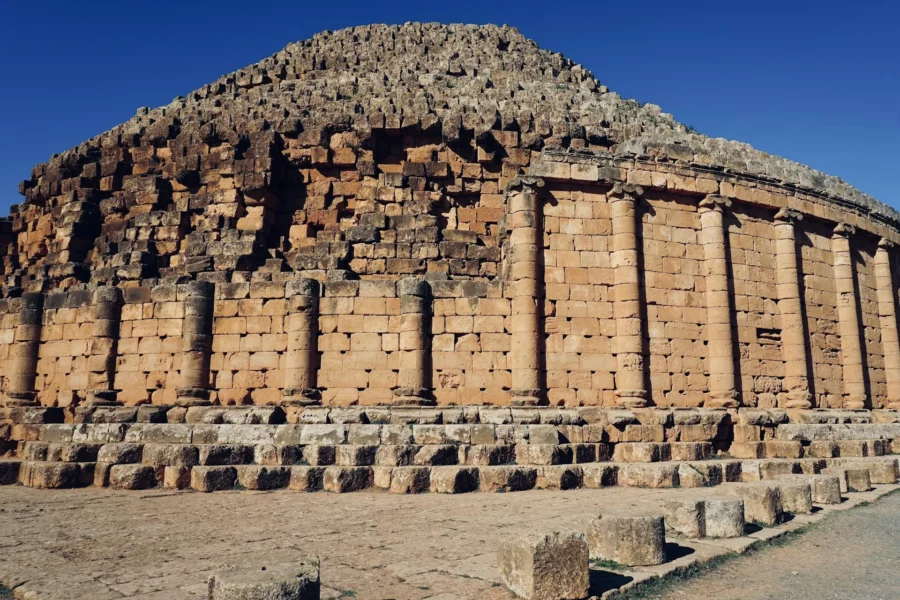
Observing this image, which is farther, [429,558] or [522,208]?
[522,208]

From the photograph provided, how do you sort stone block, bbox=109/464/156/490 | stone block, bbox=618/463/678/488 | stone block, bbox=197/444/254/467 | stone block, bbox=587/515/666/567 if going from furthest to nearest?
1. stone block, bbox=197/444/254/467
2. stone block, bbox=109/464/156/490
3. stone block, bbox=618/463/678/488
4. stone block, bbox=587/515/666/567

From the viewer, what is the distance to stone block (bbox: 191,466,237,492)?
472 inches

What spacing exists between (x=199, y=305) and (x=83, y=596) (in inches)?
406

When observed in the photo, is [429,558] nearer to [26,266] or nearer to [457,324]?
[457,324]

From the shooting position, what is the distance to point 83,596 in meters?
5.70

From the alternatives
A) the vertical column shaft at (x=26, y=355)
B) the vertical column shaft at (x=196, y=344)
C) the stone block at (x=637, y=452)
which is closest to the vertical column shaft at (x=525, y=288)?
the stone block at (x=637, y=452)

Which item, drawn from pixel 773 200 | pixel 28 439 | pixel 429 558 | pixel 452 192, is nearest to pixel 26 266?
pixel 28 439

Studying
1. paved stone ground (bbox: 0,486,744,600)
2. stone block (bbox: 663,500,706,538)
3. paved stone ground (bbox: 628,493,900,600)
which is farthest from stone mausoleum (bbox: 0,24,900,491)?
paved stone ground (bbox: 628,493,900,600)

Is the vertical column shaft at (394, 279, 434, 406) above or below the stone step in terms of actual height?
above

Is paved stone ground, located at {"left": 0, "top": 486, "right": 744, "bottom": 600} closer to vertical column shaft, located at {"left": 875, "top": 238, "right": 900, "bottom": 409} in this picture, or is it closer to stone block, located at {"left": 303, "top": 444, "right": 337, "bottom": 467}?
stone block, located at {"left": 303, "top": 444, "right": 337, "bottom": 467}

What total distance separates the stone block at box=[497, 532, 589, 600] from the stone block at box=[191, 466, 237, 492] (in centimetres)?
804

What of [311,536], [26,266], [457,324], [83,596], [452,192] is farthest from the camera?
[26,266]

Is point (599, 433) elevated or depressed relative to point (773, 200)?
depressed

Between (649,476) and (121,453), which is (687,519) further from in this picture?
(121,453)
